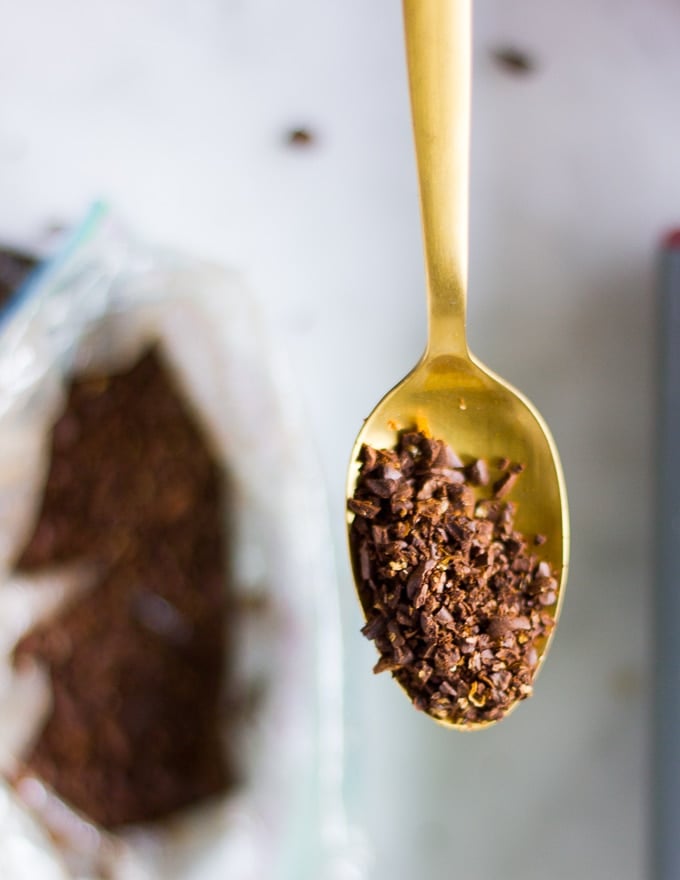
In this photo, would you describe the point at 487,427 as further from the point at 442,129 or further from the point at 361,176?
the point at 361,176

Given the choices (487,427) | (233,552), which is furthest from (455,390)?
(233,552)

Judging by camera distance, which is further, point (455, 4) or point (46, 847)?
point (46, 847)

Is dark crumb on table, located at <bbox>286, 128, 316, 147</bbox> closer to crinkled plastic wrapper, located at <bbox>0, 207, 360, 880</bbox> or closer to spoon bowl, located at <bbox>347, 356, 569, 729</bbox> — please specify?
crinkled plastic wrapper, located at <bbox>0, 207, 360, 880</bbox>

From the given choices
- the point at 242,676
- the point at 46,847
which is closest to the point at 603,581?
the point at 242,676

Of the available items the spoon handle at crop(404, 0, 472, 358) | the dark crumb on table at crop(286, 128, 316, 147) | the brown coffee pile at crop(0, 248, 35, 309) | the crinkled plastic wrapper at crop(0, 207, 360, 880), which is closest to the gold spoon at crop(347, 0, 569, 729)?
the spoon handle at crop(404, 0, 472, 358)

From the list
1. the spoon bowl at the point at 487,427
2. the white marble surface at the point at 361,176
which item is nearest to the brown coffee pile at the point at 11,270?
the white marble surface at the point at 361,176

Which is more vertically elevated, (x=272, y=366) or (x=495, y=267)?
(x=495, y=267)

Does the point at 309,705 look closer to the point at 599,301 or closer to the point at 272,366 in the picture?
the point at 272,366
